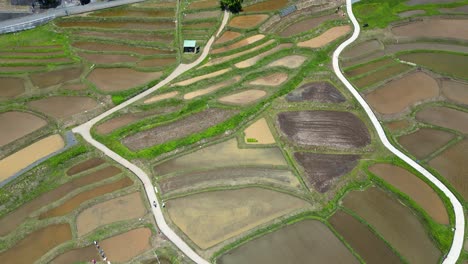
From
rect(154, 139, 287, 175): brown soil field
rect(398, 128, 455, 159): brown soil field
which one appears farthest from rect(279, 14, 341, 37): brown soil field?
rect(154, 139, 287, 175): brown soil field

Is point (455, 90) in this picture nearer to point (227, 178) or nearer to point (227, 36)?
point (227, 178)

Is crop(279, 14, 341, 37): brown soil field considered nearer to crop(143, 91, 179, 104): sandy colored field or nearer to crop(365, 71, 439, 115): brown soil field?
crop(365, 71, 439, 115): brown soil field

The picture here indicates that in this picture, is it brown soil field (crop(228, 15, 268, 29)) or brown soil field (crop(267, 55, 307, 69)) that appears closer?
brown soil field (crop(267, 55, 307, 69))

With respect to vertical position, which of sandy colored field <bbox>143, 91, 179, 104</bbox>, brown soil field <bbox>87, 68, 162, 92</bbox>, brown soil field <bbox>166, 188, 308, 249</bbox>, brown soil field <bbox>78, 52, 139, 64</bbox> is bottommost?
brown soil field <bbox>166, 188, 308, 249</bbox>

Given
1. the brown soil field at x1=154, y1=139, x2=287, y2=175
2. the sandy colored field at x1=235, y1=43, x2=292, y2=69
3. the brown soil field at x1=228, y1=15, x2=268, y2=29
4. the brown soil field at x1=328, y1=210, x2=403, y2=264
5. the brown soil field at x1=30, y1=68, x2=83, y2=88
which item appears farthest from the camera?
the brown soil field at x1=228, y1=15, x2=268, y2=29

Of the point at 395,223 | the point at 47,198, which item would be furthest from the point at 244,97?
the point at 47,198

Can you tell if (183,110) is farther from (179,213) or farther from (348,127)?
(348,127)

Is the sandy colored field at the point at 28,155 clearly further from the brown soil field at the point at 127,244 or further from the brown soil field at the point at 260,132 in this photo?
the brown soil field at the point at 260,132
